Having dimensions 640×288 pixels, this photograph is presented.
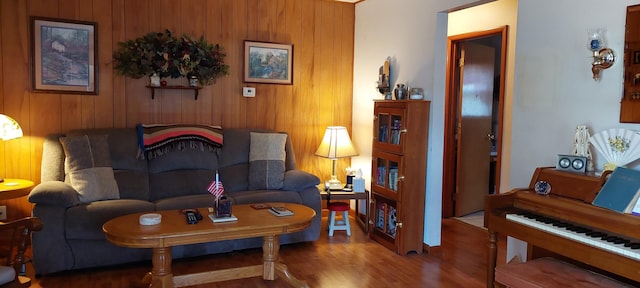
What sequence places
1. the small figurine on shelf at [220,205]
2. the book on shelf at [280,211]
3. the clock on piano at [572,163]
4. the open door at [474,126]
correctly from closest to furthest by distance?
the clock on piano at [572,163], the small figurine on shelf at [220,205], the book on shelf at [280,211], the open door at [474,126]

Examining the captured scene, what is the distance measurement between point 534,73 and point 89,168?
328 centimetres

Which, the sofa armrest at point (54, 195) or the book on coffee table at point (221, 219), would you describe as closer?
the book on coffee table at point (221, 219)

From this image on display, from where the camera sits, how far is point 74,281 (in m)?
3.17

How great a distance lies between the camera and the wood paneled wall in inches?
152

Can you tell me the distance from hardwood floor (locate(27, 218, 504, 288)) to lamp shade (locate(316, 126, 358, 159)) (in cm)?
83

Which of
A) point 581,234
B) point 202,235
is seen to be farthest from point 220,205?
point 581,234

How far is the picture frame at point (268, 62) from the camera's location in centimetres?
470

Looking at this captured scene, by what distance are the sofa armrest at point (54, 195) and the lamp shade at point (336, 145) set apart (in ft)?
7.44

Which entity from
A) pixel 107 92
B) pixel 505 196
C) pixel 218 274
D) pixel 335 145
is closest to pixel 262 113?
pixel 335 145

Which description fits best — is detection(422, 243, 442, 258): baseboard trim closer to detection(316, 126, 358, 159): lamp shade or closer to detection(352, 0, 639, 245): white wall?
detection(352, 0, 639, 245): white wall

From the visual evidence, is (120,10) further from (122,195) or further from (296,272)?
(296,272)

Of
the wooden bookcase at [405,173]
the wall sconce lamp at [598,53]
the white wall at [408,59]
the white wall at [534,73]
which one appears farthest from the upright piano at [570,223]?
the white wall at [408,59]

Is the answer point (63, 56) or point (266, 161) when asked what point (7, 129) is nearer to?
point (63, 56)

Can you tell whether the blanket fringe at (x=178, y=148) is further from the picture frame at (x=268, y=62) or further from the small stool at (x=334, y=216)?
the small stool at (x=334, y=216)
